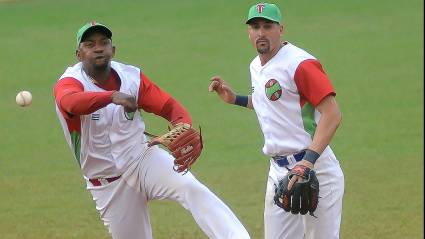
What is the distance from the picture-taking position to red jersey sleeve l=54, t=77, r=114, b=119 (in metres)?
6.32

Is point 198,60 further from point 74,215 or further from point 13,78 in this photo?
point 74,215

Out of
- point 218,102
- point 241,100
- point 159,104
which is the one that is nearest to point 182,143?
point 159,104

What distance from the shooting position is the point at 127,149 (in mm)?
6965

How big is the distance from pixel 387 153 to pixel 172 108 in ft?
19.3

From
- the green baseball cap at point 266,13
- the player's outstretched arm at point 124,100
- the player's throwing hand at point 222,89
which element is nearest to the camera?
the player's outstretched arm at point 124,100

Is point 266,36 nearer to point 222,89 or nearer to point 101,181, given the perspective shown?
point 222,89

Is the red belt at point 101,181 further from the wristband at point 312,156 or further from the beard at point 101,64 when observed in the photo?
the wristband at point 312,156

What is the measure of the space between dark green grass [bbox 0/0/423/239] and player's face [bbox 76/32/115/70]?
2.86 metres

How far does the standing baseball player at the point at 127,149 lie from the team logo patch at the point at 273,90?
0.53 m

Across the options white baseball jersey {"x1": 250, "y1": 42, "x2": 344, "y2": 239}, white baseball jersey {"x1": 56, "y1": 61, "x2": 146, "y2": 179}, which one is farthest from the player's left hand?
white baseball jersey {"x1": 250, "y1": 42, "x2": 344, "y2": 239}

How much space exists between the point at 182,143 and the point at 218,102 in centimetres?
915

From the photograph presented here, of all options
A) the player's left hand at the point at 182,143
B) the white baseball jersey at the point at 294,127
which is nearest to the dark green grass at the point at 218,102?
the white baseball jersey at the point at 294,127

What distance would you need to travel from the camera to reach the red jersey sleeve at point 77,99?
20.7ft

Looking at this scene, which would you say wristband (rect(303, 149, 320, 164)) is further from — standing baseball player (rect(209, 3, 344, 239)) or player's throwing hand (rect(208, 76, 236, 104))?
player's throwing hand (rect(208, 76, 236, 104))
